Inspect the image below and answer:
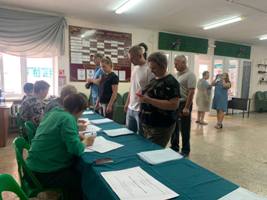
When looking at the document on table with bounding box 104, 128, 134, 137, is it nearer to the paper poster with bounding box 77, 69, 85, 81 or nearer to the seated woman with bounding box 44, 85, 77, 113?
the seated woman with bounding box 44, 85, 77, 113

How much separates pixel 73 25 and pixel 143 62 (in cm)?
328

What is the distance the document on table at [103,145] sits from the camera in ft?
4.85

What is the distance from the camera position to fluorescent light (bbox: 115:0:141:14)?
12.1 ft

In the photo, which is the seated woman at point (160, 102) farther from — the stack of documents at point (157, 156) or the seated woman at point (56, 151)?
the seated woman at point (56, 151)

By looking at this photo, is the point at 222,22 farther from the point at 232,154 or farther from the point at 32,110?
the point at 32,110

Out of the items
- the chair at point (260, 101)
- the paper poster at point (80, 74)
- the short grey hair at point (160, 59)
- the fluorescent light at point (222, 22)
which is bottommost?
the chair at point (260, 101)

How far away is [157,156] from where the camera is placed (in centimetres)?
135

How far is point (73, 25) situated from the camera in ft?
15.7

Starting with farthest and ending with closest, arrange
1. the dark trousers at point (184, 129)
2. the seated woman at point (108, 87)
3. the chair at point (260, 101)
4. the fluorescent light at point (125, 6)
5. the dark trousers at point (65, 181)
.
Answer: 1. the chair at point (260, 101)
2. the fluorescent light at point (125, 6)
3. the dark trousers at point (184, 129)
4. the seated woman at point (108, 87)
5. the dark trousers at point (65, 181)

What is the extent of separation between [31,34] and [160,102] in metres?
3.78

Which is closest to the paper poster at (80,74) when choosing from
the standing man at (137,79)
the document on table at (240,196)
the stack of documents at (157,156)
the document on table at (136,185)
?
the standing man at (137,79)

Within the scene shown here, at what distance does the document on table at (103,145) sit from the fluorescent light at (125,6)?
2.89 m

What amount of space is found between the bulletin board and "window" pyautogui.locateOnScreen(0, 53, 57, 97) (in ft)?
1.76

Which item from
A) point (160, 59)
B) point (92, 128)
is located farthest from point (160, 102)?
point (92, 128)
